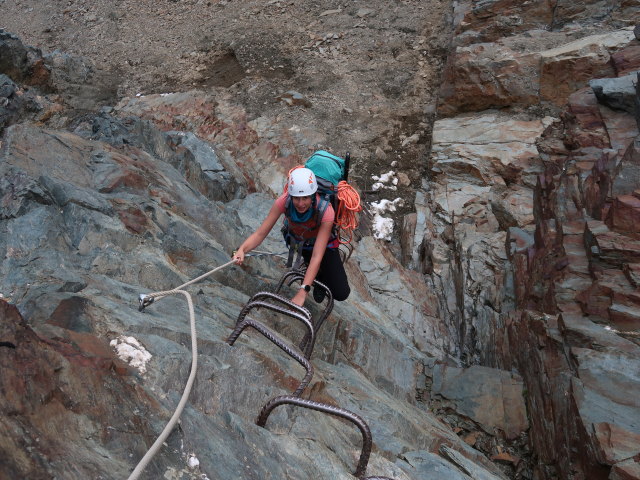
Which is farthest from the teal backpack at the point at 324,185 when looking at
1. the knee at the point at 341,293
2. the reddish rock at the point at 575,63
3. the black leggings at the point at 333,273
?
the reddish rock at the point at 575,63

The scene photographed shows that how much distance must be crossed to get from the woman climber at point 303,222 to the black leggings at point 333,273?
0.37 ft

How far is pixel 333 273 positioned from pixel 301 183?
170 cm

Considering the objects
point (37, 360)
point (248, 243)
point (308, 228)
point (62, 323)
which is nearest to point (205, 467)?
point (37, 360)

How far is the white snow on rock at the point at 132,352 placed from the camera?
11.6ft

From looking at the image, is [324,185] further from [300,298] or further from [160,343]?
[160,343]

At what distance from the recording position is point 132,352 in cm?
363

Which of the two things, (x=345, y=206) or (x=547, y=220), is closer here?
(x=345, y=206)

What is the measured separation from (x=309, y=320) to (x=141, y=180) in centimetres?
406

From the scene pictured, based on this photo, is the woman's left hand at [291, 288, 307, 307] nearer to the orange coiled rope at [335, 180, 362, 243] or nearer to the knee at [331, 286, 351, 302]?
the orange coiled rope at [335, 180, 362, 243]

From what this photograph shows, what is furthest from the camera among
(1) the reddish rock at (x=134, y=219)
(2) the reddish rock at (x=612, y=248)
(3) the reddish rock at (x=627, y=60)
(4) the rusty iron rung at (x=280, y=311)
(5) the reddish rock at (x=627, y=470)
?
(3) the reddish rock at (x=627, y=60)

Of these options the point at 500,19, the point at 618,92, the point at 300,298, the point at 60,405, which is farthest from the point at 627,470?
the point at 500,19

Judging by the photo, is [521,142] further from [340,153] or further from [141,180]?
[141,180]

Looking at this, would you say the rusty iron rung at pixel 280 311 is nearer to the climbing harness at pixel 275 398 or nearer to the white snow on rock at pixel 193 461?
the climbing harness at pixel 275 398

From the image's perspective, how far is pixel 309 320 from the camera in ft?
14.6
